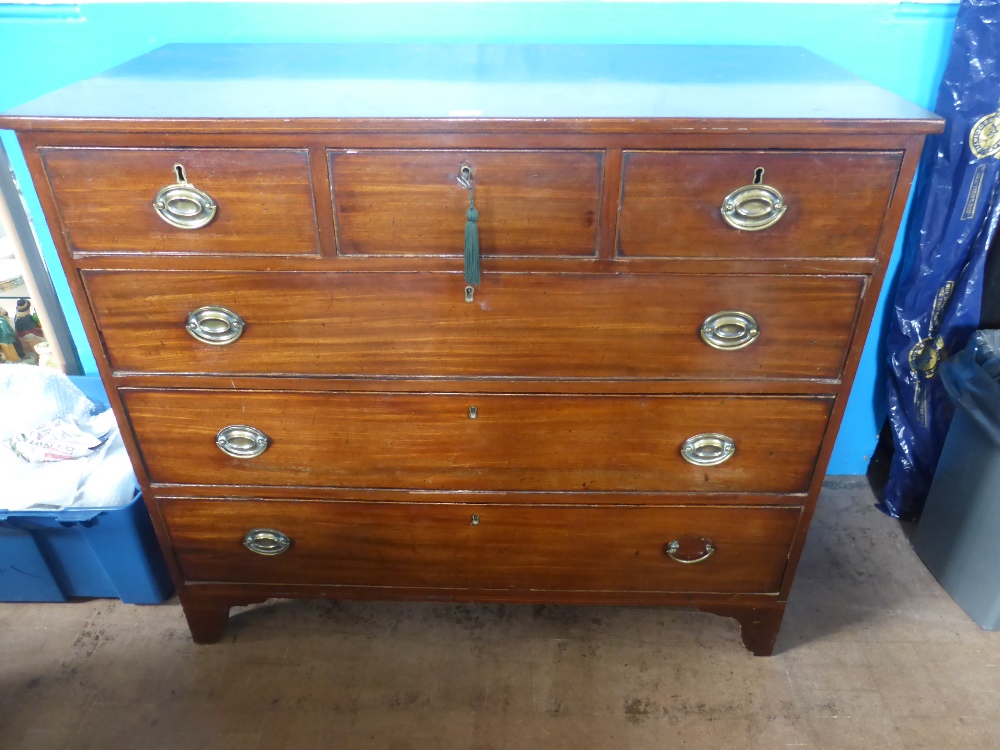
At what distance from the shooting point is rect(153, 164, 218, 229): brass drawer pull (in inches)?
45.5

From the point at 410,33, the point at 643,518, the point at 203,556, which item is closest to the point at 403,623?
the point at 203,556

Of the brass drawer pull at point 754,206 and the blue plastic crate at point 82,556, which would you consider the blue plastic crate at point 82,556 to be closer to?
the blue plastic crate at point 82,556

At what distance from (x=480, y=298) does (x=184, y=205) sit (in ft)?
1.64

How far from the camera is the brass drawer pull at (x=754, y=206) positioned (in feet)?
3.73

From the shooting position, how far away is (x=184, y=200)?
117 centimetres

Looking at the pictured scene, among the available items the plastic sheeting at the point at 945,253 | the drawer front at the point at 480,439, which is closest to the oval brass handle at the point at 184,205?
the drawer front at the point at 480,439

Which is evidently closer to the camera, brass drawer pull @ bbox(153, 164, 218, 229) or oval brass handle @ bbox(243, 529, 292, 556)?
brass drawer pull @ bbox(153, 164, 218, 229)

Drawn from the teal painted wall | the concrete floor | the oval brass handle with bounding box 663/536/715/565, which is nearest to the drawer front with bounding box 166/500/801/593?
the oval brass handle with bounding box 663/536/715/565

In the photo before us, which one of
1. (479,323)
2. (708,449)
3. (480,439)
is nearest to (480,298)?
(479,323)

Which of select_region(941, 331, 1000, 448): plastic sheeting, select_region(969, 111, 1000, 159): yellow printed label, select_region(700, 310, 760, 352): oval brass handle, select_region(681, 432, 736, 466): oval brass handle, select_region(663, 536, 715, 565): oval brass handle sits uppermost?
select_region(969, 111, 1000, 159): yellow printed label

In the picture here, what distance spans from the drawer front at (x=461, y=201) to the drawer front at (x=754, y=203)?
0.08 meters

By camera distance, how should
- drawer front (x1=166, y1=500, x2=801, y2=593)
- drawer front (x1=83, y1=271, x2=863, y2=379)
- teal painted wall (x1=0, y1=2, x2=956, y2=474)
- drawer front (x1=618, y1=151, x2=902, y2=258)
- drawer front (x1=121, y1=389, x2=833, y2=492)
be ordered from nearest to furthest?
drawer front (x1=618, y1=151, x2=902, y2=258) < drawer front (x1=83, y1=271, x2=863, y2=379) < drawer front (x1=121, y1=389, x2=833, y2=492) < drawer front (x1=166, y1=500, x2=801, y2=593) < teal painted wall (x1=0, y1=2, x2=956, y2=474)

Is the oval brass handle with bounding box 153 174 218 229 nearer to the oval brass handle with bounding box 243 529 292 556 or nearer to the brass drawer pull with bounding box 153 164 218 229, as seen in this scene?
the brass drawer pull with bounding box 153 164 218 229

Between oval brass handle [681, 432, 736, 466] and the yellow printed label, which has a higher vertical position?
the yellow printed label
